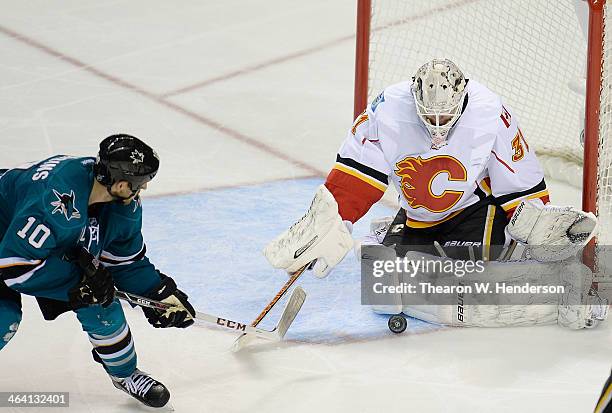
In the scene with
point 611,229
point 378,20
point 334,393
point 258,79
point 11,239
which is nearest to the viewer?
point 11,239

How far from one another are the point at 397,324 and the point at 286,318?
322 millimetres

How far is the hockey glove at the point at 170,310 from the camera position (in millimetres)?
3211

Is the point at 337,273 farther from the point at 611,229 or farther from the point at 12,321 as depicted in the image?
the point at 12,321

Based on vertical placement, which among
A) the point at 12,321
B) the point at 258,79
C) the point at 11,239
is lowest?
the point at 258,79

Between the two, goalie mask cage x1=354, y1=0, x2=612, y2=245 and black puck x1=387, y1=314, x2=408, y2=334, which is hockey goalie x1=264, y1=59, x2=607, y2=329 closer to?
black puck x1=387, y1=314, x2=408, y2=334

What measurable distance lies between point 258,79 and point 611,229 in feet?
8.08

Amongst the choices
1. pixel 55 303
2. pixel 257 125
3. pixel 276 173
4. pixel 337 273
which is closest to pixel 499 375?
pixel 337 273

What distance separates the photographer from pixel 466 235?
3.83 m

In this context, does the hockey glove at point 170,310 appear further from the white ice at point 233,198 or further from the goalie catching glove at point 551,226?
the goalie catching glove at point 551,226

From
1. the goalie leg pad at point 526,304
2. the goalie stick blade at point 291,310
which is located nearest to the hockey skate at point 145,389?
the goalie stick blade at point 291,310

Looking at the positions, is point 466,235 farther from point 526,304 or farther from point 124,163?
point 124,163

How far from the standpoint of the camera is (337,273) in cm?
418

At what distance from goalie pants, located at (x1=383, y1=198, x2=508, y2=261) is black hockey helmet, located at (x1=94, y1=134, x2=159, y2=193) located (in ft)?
3.70

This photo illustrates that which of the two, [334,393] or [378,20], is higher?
[378,20]
